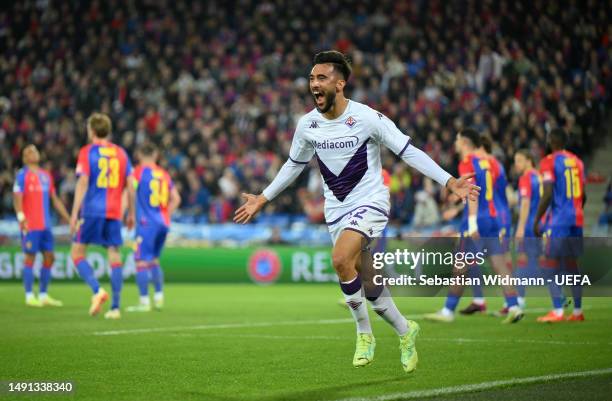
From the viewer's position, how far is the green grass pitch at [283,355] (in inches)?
276

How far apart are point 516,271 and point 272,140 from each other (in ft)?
39.8

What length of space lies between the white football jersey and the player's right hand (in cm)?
53

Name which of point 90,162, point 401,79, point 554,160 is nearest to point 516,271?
point 554,160

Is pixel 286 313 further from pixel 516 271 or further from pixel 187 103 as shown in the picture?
pixel 187 103

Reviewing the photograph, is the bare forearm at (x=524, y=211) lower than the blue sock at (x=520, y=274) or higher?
higher

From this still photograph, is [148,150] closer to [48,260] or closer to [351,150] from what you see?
[48,260]

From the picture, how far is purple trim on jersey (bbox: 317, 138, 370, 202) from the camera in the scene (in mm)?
7820

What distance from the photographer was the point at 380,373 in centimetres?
784

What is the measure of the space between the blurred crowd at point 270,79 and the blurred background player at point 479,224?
25.3 feet

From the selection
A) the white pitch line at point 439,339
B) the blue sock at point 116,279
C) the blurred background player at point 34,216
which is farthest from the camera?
the blurred background player at point 34,216

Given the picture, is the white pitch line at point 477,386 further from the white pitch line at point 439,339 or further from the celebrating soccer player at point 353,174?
the white pitch line at point 439,339

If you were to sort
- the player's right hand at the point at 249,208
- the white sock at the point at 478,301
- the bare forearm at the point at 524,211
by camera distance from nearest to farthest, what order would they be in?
1. the player's right hand at the point at 249,208
2. the white sock at the point at 478,301
3. the bare forearm at the point at 524,211

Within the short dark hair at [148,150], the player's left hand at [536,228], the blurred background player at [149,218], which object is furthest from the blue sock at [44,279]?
the player's left hand at [536,228]

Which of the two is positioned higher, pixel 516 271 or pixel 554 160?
pixel 554 160
